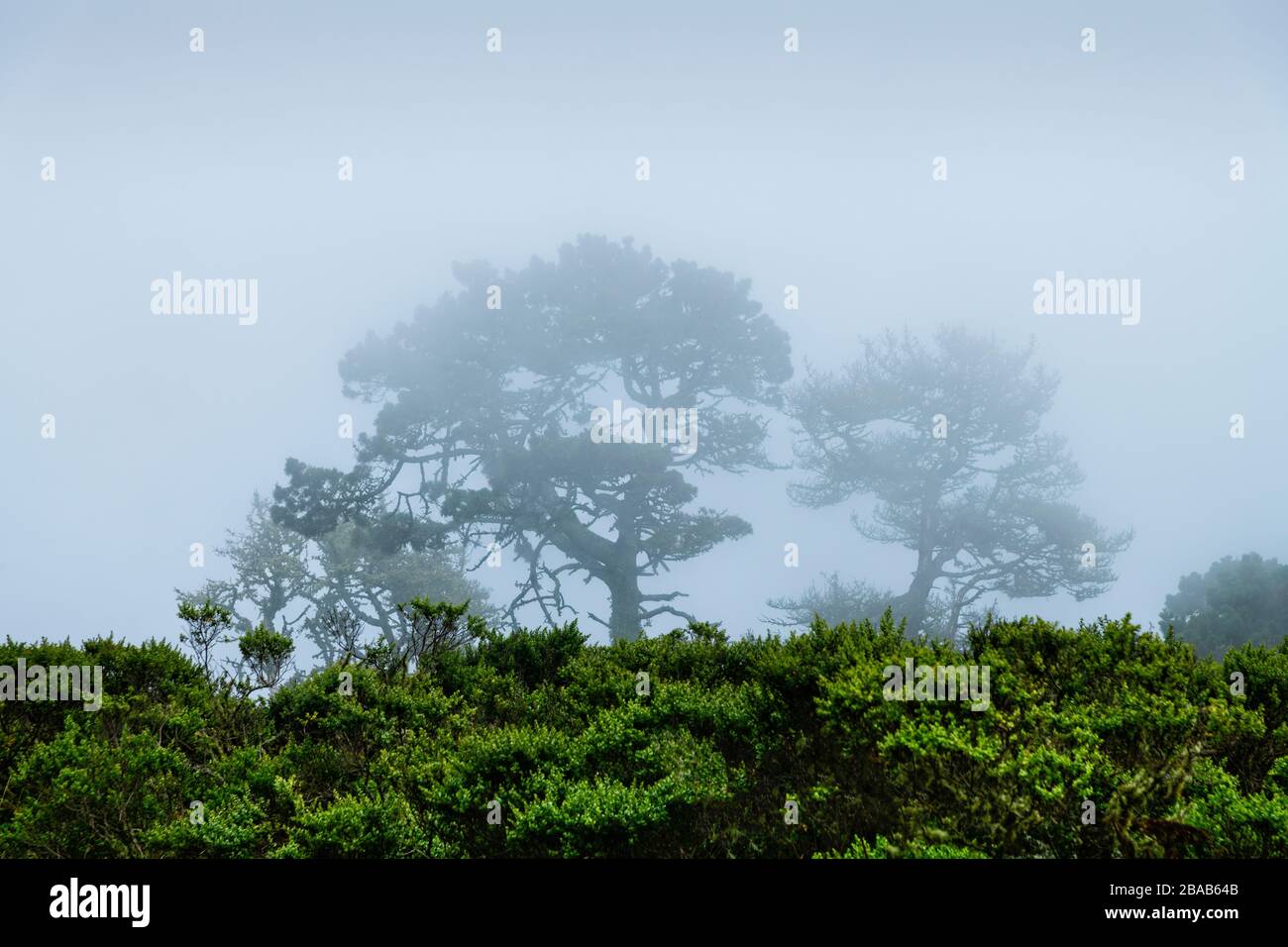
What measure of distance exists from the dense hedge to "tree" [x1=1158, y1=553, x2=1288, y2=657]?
28870 mm

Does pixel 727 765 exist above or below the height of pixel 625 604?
above

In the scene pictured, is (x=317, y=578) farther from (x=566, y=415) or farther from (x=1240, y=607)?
(x=1240, y=607)

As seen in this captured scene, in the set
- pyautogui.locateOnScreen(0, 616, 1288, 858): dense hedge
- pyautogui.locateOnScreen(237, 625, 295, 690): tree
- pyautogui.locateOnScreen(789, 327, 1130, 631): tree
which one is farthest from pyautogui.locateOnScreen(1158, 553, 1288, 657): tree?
pyautogui.locateOnScreen(237, 625, 295, 690): tree

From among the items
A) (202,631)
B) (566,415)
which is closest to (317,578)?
(566,415)

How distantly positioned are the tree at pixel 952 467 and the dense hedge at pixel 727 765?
27.3m

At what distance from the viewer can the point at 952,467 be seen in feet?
113

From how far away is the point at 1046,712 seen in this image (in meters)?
5.83

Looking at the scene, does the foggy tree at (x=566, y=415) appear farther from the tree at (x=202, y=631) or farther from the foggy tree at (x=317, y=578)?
the tree at (x=202, y=631)

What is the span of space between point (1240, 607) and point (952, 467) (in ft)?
35.4

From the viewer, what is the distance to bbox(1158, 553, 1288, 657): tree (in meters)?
31.0

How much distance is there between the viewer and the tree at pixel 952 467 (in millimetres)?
32969

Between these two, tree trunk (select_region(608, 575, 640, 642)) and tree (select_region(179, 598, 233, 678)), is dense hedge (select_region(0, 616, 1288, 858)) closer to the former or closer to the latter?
tree (select_region(179, 598, 233, 678))
